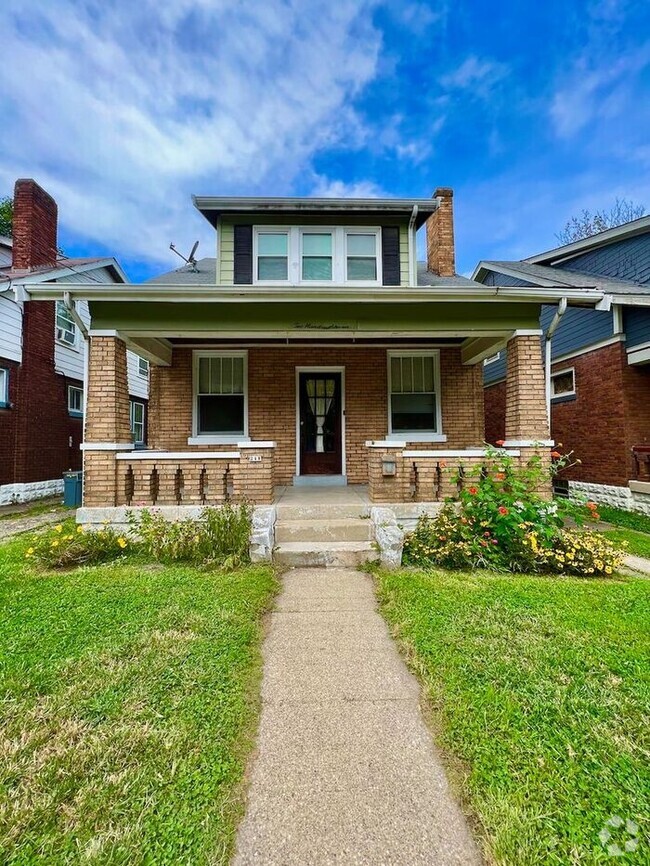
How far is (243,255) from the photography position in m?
7.79

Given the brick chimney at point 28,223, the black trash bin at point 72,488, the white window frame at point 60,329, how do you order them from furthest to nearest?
1. the white window frame at point 60,329
2. the brick chimney at point 28,223
3. the black trash bin at point 72,488

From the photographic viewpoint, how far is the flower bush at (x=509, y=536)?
15.0ft

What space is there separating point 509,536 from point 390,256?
5742 millimetres

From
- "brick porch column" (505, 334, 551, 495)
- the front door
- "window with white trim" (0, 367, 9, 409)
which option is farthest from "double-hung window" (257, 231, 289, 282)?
"window with white trim" (0, 367, 9, 409)

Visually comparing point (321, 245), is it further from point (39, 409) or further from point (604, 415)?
point (39, 409)

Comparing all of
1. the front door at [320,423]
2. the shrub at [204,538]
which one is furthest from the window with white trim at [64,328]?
the shrub at [204,538]

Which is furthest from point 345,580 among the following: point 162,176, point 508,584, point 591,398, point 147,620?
point 162,176

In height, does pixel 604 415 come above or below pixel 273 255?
below

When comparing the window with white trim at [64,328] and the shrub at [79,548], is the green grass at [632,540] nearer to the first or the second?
the shrub at [79,548]

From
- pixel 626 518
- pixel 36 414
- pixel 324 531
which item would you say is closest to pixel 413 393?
pixel 324 531

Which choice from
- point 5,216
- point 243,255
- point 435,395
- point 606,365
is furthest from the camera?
point 5,216

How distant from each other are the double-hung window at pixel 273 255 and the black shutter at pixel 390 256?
190 cm

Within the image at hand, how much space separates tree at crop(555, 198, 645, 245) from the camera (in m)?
A: 19.7

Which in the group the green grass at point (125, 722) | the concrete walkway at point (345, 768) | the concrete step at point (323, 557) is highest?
the concrete step at point (323, 557)
